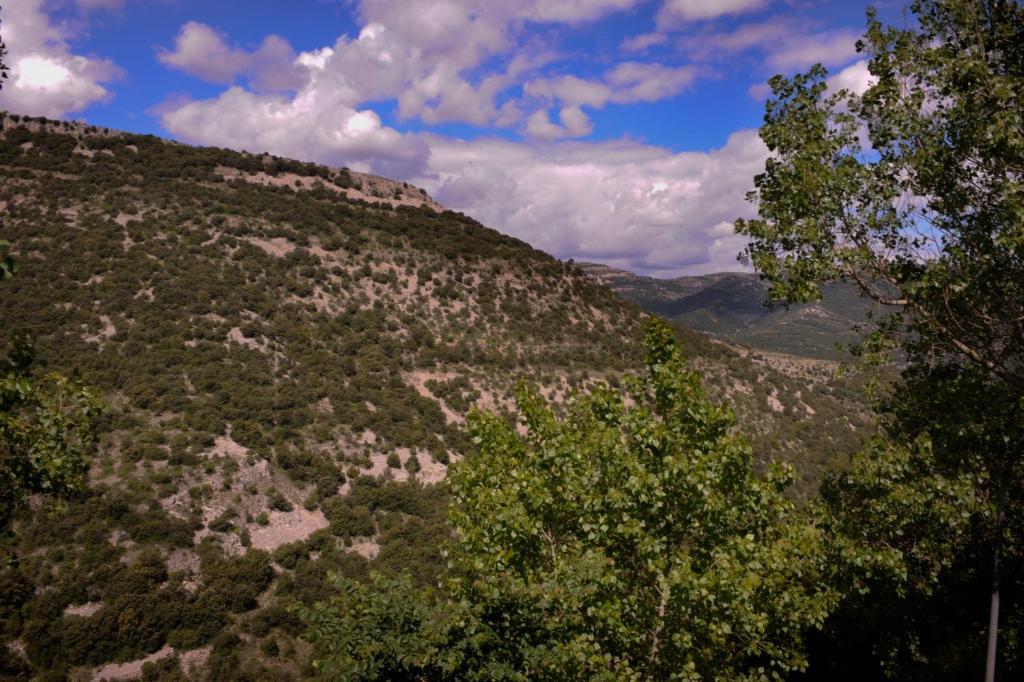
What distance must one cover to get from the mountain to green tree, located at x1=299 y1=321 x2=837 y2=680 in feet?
10.3

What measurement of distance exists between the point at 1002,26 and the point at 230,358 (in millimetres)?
41241

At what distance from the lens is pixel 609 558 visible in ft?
33.9

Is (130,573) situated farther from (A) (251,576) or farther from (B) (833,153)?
(B) (833,153)

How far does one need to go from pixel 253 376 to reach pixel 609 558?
3395 cm

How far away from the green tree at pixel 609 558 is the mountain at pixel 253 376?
3.15m

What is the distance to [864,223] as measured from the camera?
10758 mm

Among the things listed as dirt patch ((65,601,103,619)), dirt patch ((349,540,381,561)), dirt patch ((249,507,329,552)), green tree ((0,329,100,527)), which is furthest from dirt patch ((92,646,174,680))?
green tree ((0,329,100,527))

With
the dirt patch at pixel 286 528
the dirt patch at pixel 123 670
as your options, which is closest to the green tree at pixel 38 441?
the dirt patch at pixel 123 670

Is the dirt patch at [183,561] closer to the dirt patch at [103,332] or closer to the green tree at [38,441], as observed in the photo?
the dirt patch at [103,332]

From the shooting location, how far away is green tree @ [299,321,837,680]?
29.9 feet

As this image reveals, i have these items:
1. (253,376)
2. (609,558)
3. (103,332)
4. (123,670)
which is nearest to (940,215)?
(609,558)

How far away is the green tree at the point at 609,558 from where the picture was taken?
29.9 feet

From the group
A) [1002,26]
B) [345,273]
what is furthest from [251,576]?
[345,273]

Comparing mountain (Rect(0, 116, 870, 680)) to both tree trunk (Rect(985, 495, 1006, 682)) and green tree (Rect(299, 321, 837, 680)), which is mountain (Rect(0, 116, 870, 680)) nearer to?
green tree (Rect(299, 321, 837, 680))
